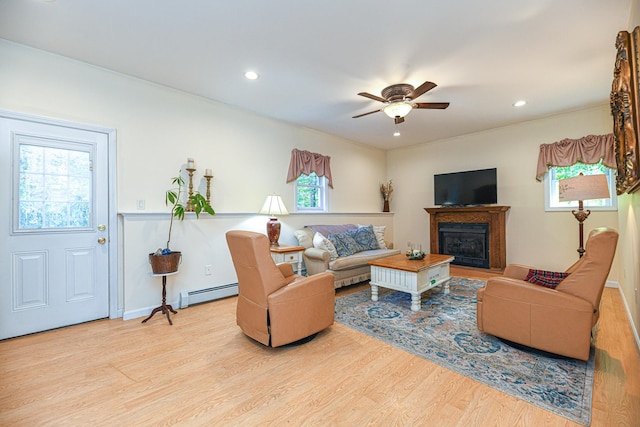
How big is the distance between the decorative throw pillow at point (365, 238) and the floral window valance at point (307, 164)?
117 centimetres

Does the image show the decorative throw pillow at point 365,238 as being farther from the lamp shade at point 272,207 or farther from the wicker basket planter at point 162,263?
the wicker basket planter at point 162,263

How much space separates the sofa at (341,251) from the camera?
400 cm

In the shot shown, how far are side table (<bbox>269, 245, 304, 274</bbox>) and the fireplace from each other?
328cm

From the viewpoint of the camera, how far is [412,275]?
3.19 m

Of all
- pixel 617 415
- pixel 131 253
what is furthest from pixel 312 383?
pixel 131 253

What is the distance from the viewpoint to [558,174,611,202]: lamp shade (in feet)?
10.6

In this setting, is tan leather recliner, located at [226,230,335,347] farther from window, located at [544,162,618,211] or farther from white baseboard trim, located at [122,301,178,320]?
window, located at [544,162,618,211]

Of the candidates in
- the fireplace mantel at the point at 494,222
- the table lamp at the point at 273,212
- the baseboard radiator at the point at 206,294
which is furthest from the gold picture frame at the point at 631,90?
the baseboard radiator at the point at 206,294

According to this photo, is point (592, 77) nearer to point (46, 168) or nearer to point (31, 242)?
point (46, 168)

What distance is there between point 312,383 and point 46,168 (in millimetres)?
3242

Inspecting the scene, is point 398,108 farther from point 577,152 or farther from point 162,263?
point 577,152

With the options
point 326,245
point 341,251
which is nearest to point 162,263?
point 326,245

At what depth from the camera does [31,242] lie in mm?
2660

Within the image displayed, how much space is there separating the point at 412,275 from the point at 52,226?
12.6ft
